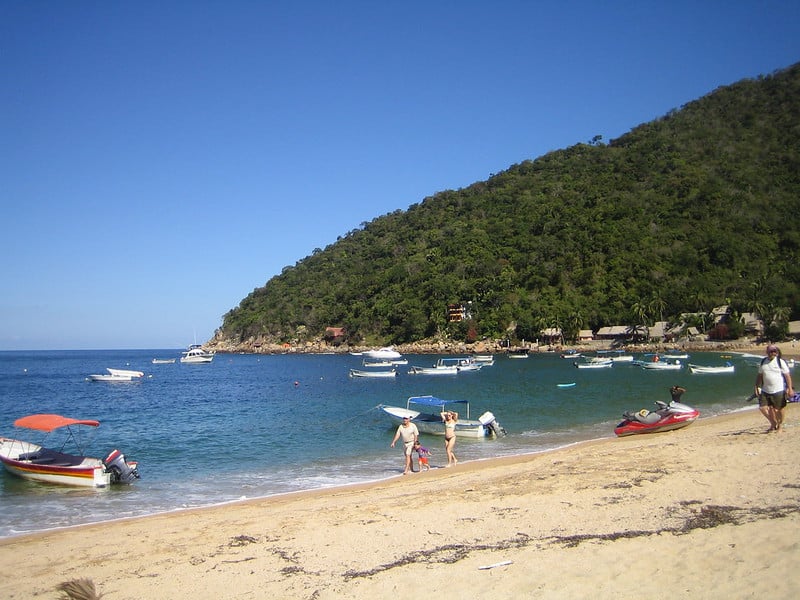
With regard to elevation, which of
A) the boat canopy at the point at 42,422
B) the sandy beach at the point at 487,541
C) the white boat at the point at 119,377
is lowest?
the white boat at the point at 119,377

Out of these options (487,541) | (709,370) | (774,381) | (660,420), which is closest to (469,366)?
(709,370)

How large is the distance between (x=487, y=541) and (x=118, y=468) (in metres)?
12.2

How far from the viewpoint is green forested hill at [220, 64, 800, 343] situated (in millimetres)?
101750

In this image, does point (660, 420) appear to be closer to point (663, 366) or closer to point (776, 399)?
point (776, 399)

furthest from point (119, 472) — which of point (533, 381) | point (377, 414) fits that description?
point (533, 381)

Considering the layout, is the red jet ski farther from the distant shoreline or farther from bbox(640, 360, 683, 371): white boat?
the distant shoreline

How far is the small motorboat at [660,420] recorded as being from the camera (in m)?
20.0

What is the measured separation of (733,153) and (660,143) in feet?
62.9

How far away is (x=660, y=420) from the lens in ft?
66.3

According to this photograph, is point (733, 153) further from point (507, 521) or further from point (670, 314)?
point (507, 521)

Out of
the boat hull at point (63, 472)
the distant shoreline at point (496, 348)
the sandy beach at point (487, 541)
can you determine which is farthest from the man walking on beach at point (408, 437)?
the distant shoreline at point (496, 348)

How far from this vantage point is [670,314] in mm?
99625

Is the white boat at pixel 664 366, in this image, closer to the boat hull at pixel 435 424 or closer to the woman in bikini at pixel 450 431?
the boat hull at pixel 435 424

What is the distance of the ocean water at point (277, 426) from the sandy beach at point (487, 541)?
2.68 m
